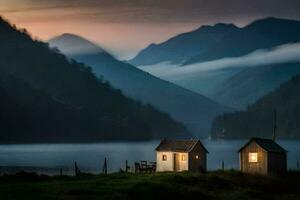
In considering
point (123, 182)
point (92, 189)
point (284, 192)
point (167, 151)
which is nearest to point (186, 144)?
point (167, 151)

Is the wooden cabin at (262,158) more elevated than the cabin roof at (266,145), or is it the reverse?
the cabin roof at (266,145)

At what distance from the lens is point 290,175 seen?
319ft

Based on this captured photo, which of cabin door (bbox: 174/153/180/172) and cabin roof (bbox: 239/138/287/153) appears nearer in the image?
cabin roof (bbox: 239/138/287/153)

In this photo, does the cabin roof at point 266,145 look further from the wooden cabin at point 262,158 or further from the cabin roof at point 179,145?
the cabin roof at point 179,145

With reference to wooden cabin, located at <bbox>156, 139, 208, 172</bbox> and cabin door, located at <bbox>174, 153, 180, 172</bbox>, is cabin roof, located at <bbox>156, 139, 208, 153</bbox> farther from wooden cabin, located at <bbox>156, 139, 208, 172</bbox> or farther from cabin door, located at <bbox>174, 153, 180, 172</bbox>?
cabin door, located at <bbox>174, 153, 180, 172</bbox>

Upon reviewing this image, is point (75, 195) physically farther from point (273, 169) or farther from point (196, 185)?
point (273, 169)

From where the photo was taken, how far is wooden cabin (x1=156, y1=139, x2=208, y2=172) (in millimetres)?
98750

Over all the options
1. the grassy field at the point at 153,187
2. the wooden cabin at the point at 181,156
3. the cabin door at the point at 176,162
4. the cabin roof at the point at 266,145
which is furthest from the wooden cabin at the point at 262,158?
the cabin door at the point at 176,162

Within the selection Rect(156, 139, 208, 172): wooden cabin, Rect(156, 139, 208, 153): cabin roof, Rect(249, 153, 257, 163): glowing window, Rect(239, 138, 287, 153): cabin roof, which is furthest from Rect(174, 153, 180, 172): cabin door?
Rect(249, 153, 257, 163): glowing window

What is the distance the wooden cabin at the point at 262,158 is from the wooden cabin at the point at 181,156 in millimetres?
6837

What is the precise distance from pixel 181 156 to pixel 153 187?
3044 centimetres

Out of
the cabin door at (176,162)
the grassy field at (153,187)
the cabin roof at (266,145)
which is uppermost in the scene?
the cabin roof at (266,145)

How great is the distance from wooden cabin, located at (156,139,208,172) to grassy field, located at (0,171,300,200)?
28.4ft

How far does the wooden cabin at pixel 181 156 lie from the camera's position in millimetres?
98750
